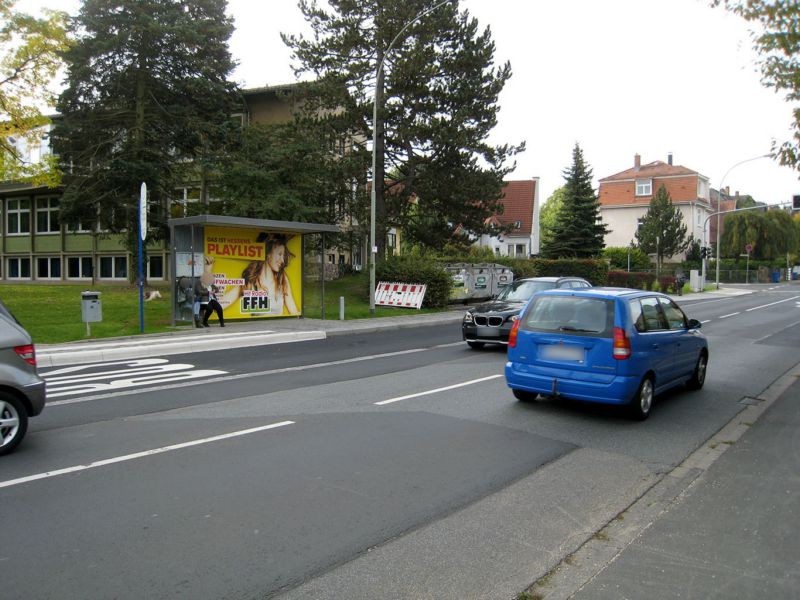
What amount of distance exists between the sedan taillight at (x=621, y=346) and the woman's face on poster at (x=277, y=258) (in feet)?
48.3

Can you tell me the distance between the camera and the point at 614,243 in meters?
74.8

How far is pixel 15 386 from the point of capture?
5.98 meters

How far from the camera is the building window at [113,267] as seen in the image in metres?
42.8

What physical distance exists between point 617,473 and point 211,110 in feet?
104

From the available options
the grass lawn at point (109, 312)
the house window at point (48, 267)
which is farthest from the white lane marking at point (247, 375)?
the house window at point (48, 267)

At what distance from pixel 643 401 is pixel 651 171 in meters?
74.0

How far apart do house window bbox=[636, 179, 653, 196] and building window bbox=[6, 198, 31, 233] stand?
60600 mm

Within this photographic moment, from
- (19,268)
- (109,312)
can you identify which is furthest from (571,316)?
(19,268)

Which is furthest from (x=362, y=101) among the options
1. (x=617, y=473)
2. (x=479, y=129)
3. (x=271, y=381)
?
(x=617, y=473)

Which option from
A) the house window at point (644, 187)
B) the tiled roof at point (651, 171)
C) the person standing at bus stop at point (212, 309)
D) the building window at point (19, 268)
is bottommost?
the person standing at bus stop at point (212, 309)

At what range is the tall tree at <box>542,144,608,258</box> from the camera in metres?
50.7

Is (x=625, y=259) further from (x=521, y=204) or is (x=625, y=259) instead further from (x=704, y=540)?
(x=704, y=540)

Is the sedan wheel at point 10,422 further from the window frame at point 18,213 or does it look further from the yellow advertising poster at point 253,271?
the window frame at point 18,213

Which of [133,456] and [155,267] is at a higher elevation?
[155,267]
